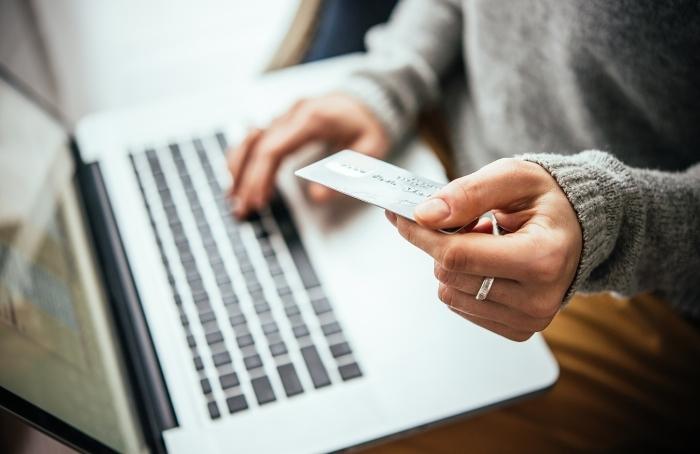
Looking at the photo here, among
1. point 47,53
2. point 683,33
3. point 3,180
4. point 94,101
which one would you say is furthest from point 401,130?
point 47,53

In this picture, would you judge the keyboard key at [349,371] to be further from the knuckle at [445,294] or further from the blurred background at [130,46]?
the blurred background at [130,46]

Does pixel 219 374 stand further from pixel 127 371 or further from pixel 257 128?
pixel 257 128

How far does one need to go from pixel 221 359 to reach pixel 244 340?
0.03 m

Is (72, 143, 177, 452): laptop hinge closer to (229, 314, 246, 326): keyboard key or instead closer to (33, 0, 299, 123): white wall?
(229, 314, 246, 326): keyboard key

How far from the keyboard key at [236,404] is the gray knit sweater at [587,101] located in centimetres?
30

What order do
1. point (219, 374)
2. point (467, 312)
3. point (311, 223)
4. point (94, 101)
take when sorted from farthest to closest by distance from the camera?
point (94, 101)
point (311, 223)
point (219, 374)
point (467, 312)

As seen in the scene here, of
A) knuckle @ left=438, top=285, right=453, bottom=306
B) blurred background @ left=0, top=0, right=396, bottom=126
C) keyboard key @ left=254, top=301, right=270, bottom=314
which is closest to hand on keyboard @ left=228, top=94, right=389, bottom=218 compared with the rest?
keyboard key @ left=254, top=301, right=270, bottom=314

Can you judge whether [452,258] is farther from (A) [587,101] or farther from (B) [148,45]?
(B) [148,45]

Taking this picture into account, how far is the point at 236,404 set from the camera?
55cm

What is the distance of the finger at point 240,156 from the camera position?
2.27 feet

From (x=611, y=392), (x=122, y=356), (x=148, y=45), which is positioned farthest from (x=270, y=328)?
(x=148, y=45)

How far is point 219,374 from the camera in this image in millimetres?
568

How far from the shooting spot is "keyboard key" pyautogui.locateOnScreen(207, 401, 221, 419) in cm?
55

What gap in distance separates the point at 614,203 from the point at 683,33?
0.19m
